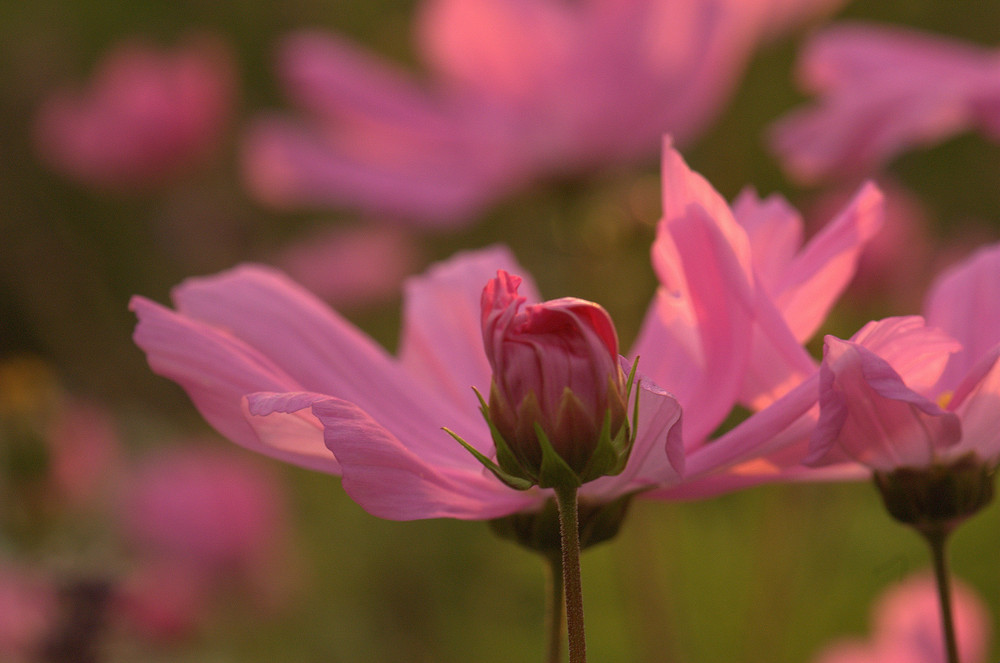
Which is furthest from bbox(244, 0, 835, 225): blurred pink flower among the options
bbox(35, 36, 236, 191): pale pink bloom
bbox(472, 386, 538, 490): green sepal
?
bbox(35, 36, 236, 191): pale pink bloom

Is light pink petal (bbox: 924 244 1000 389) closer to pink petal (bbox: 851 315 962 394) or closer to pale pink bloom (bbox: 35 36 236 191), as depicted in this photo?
pink petal (bbox: 851 315 962 394)

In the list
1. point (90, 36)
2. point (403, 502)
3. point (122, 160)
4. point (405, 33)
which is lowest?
point (403, 502)

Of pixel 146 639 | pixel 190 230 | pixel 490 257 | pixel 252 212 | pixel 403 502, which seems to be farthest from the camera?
pixel 252 212

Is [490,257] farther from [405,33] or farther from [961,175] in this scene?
[961,175]

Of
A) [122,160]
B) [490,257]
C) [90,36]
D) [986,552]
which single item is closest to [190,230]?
[122,160]

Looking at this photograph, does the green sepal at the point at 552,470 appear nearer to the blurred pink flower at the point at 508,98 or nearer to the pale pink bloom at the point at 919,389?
the pale pink bloom at the point at 919,389

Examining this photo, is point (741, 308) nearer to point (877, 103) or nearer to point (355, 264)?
point (877, 103)
